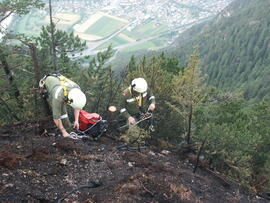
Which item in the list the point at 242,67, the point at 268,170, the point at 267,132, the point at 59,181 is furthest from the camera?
the point at 242,67

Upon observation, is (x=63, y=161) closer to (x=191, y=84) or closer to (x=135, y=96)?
(x=135, y=96)

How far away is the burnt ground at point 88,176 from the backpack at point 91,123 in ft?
1.33

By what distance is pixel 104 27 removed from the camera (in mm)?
178250

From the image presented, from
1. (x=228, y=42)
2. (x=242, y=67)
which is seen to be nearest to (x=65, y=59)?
(x=242, y=67)

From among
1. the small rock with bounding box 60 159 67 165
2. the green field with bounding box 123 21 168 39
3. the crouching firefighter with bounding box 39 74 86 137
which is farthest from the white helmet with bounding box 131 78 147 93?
the green field with bounding box 123 21 168 39

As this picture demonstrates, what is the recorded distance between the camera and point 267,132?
42.6 feet

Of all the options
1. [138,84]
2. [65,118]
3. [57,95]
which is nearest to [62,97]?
[57,95]

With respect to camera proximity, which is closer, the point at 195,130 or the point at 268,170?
the point at 268,170

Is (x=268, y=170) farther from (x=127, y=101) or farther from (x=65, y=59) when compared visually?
(x=65, y=59)

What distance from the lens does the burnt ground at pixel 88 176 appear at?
518 centimetres

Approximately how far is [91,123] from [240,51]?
11247 centimetres

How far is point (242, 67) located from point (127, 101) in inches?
3948

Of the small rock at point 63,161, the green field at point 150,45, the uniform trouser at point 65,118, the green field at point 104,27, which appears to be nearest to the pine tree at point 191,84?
the uniform trouser at point 65,118

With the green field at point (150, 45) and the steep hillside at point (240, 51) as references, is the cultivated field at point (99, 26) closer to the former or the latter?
the green field at point (150, 45)
